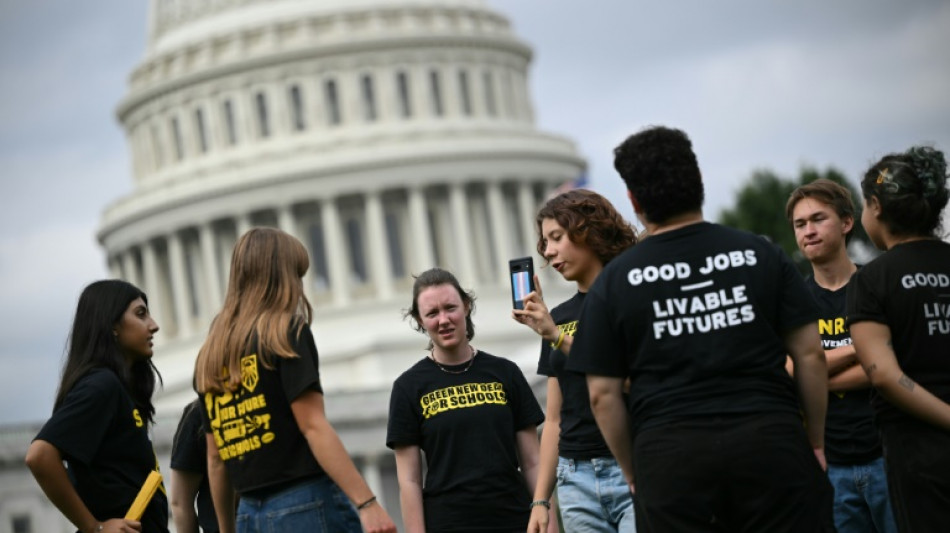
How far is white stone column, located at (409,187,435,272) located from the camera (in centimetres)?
9212

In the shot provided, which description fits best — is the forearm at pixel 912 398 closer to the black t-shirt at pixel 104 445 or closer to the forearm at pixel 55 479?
the black t-shirt at pixel 104 445

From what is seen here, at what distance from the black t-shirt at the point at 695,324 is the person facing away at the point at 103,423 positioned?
3275 mm

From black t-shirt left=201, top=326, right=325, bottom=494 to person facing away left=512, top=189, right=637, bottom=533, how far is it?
1.53m

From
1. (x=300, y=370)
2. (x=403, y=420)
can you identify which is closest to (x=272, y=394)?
(x=300, y=370)

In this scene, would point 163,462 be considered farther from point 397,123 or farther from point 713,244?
point 713,244

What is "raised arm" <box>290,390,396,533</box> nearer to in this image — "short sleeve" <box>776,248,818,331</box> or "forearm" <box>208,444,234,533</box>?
"forearm" <box>208,444,234,533</box>

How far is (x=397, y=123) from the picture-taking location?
312 feet

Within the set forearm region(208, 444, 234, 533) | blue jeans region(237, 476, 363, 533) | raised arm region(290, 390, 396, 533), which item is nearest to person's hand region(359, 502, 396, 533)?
raised arm region(290, 390, 396, 533)

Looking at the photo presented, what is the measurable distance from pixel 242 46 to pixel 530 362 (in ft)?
91.6

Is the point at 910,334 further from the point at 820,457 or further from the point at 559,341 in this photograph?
the point at 559,341

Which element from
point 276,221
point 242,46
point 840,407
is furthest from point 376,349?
point 840,407

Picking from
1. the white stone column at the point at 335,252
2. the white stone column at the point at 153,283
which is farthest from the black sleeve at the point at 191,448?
the white stone column at the point at 153,283

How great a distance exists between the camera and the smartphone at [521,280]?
37.9ft

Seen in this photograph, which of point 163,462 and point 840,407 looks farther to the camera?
point 163,462
